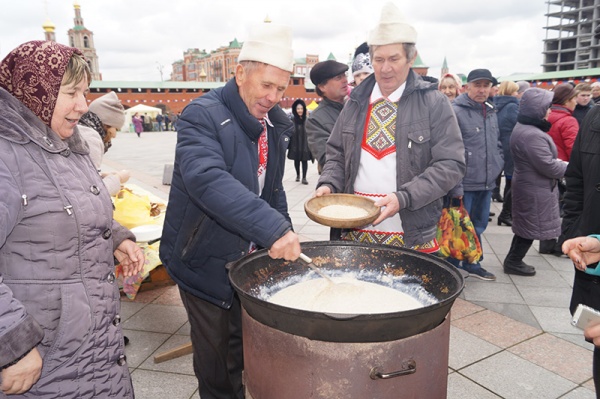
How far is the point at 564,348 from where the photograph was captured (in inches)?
120

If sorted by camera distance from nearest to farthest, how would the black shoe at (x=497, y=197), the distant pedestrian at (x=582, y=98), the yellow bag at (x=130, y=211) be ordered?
the yellow bag at (x=130, y=211) → the distant pedestrian at (x=582, y=98) → the black shoe at (x=497, y=197)

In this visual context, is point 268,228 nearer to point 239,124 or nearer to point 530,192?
point 239,124

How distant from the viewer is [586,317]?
1415 millimetres

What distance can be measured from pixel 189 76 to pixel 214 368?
11566 cm

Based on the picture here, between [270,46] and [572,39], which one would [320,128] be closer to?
[270,46]

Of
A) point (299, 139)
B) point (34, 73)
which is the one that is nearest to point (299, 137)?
point (299, 139)

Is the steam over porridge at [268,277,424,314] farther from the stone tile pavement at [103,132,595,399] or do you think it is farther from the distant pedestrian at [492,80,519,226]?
the distant pedestrian at [492,80,519,226]

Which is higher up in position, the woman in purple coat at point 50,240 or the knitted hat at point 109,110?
the knitted hat at point 109,110

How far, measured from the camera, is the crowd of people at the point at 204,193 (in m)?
1.36

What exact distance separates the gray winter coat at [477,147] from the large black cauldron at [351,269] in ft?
9.06

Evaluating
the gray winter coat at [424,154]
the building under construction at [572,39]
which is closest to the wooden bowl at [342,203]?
the gray winter coat at [424,154]

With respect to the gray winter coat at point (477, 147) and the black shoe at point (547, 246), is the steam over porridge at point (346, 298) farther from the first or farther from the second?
the black shoe at point (547, 246)

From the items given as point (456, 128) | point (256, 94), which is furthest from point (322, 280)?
point (456, 128)

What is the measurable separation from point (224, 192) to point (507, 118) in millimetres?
5944
